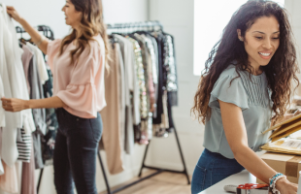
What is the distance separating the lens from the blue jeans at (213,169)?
136 centimetres

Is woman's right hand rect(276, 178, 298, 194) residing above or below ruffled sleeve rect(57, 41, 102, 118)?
below

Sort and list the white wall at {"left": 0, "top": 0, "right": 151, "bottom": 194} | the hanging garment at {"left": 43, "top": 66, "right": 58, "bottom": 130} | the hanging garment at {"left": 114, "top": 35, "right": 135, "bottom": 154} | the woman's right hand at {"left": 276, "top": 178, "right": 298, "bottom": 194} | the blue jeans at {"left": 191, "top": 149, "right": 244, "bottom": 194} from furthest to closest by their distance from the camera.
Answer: the hanging garment at {"left": 114, "top": 35, "right": 135, "bottom": 154}, the white wall at {"left": 0, "top": 0, "right": 151, "bottom": 194}, the hanging garment at {"left": 43, "top": 66, "right": 58, "bottom": 130}, the blue jeans at {"left": 191, "top": 149, "right": 244, "bottom": 194}, the woman's right hand at {"left": 276, "top": 178, "right": 298, "bottom": 194}

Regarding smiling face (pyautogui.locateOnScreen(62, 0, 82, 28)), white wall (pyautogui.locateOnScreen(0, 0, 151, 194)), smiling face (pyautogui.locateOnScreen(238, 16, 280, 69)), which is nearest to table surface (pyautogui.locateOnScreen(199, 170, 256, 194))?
smiling face (pyautogui.locateOnScreen(238, 16, 280, 69))

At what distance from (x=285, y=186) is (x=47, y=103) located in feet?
4.14

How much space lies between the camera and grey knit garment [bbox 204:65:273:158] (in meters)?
1.23

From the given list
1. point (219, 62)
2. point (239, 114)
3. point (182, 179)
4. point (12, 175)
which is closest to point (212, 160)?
point (239, 114)

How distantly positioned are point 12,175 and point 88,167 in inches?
17.0

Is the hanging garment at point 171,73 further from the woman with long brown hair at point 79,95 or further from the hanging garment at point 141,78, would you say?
the woman with long brown hair at point 79,95

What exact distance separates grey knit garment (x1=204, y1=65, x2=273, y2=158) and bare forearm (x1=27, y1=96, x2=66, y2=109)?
2.79 feet

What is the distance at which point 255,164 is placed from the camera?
108 centimetres

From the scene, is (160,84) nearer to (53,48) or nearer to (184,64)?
(184,64)

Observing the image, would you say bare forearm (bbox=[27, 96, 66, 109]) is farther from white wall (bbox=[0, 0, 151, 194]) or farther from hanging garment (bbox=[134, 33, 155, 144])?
hanging garment (bbox=[134, 33, 155, 144])

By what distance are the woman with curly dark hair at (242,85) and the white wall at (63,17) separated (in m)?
1.73

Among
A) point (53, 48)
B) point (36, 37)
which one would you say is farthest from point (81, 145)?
point (36, 37)
